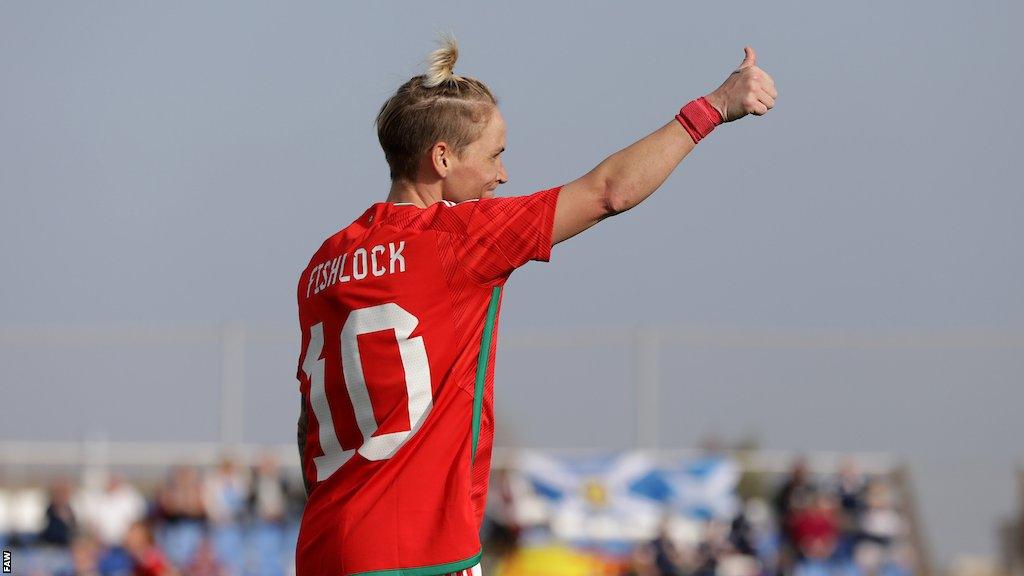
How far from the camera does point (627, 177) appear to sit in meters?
3.12

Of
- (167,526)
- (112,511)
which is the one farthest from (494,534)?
(112,511)

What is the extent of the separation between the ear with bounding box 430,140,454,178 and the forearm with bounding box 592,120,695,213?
399 mm

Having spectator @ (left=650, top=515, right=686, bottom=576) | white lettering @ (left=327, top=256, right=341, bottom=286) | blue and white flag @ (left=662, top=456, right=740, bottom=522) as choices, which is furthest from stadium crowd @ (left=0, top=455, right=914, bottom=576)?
white lettering @ (left=327, top=256, right=341, bottom=286)

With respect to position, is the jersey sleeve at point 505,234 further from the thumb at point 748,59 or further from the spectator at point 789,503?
the spectator at point 789,503

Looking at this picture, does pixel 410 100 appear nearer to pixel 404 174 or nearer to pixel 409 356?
pixel 404 174

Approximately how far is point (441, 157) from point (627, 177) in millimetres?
499

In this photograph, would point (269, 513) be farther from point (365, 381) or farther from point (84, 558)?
point (365, 381)

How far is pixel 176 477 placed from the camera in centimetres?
1441

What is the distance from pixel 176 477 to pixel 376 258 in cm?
1184

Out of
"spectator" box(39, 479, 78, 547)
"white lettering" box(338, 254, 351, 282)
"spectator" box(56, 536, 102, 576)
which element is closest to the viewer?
"white lettering" box(338, 254, 351, 282)

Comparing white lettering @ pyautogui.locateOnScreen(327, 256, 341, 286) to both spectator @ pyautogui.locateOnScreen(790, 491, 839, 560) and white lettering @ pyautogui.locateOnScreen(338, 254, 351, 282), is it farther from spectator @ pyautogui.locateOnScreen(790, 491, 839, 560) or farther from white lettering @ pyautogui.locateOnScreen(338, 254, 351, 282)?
spectator @ pyautogui.locateOnScreen(790, 491, 839, 560)

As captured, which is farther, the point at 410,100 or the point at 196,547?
the point at 196,547

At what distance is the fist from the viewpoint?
3.21m

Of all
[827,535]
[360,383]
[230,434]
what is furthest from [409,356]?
[230,434]
